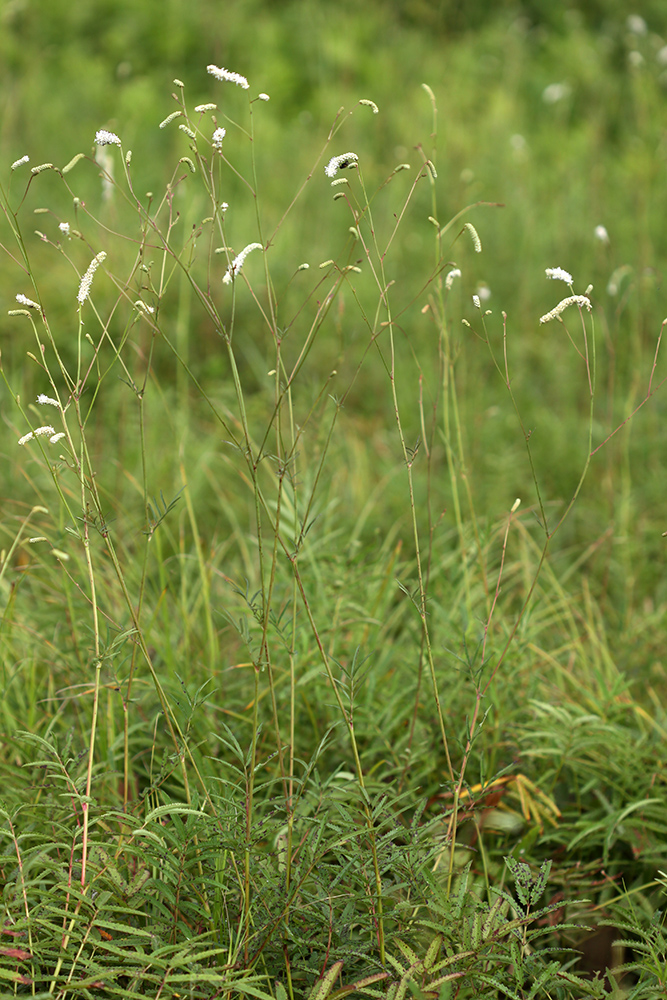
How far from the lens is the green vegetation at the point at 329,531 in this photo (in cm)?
123

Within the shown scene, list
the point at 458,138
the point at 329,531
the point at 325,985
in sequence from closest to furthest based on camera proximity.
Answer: the point at 325,985 → the point at 329,531 → the point at 458,138

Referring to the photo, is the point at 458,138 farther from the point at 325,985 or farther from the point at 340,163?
the point at 325,985

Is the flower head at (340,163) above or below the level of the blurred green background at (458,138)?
above

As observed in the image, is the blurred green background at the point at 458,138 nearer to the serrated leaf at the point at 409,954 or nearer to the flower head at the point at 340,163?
the flower head at the point at 340,163

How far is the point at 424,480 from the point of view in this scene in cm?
288

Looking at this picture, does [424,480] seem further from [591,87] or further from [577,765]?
[591,87]

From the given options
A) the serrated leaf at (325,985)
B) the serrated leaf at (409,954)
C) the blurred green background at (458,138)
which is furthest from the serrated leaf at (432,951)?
the blurred green background at (458,138)

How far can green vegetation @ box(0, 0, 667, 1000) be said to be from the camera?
1.23m

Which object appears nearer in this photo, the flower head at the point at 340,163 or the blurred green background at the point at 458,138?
the flower head at the point at 340,163

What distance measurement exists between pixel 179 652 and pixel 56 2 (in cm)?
558

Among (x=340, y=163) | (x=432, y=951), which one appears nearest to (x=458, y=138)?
(x=340, y=163)

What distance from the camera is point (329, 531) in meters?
2.41

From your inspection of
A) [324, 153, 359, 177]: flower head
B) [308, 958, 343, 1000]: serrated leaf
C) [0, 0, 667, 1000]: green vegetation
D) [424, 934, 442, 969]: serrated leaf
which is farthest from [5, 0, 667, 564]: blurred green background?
[308, 958, 343, 1000]: serrated leaf

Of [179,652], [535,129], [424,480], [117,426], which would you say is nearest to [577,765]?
[179,652]
